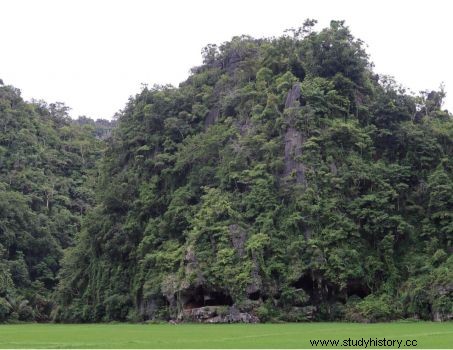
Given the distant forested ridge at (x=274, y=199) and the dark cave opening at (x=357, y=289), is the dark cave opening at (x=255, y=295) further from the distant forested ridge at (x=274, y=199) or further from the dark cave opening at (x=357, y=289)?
the dark cave opening at (x=357, y=289)

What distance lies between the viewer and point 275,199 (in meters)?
37.2

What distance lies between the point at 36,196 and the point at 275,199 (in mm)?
25601

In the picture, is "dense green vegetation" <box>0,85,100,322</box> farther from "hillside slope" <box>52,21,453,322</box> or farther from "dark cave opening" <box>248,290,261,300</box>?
"dark cave opening" <box>248,290,261,300</box>

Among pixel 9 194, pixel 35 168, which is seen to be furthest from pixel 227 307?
pixel 35 168

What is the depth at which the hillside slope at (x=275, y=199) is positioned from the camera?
109 feet

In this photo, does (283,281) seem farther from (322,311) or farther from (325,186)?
(325,186)

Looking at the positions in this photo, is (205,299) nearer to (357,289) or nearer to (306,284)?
(306,284)

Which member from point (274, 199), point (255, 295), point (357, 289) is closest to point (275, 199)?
point (274, 199)

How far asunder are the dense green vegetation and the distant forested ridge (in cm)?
119

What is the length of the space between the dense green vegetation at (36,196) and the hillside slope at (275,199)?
3.83 m

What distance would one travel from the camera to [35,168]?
57.1m

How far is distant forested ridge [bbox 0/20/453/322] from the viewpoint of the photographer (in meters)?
33.3

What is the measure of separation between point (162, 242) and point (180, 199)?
3088mm

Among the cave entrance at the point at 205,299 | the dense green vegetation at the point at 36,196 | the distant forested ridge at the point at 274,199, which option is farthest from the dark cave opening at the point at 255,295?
the dense green vegetation at the point at 36,196
